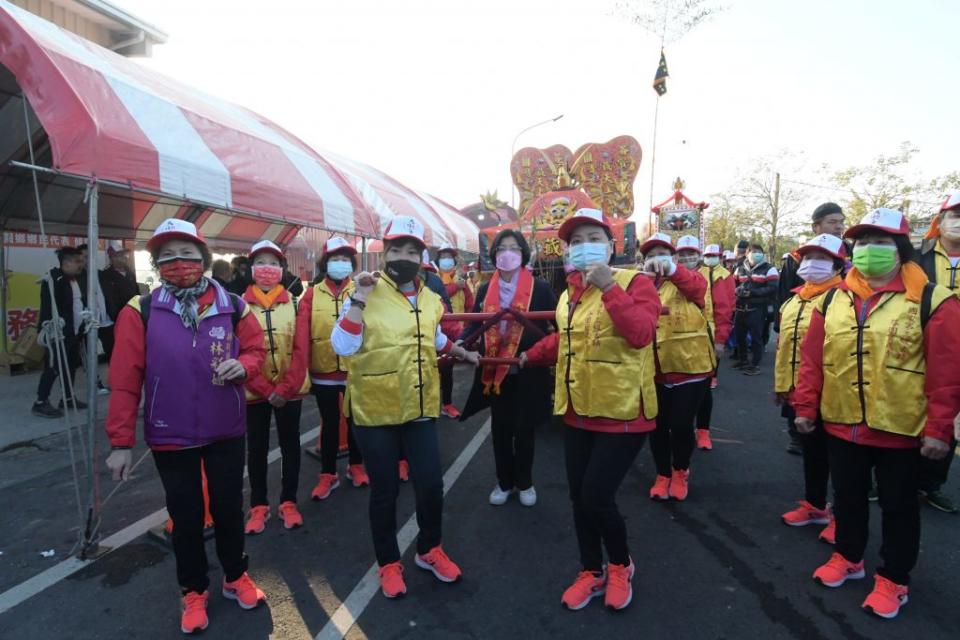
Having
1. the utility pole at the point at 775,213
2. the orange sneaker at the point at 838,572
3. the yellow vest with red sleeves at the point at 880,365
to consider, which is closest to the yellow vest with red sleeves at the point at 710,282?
the yellow vest with red sleeves at the point at 880,365

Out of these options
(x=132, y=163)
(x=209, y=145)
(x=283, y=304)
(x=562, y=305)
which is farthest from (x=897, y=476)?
(x=209, y=145)

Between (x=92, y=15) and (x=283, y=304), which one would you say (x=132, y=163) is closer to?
(x=283, y=304)

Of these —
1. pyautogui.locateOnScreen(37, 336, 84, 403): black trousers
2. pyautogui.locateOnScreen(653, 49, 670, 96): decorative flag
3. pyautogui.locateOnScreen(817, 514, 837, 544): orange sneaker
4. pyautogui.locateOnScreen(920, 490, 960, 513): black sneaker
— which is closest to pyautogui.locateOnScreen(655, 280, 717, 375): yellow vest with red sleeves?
pyautogui.locateOnScreen(817, 514, 837, 544): orange sneaker

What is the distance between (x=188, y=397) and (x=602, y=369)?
2.04 meters

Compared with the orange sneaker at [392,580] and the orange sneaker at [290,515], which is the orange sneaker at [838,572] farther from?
the orange sneaker at [290,515]

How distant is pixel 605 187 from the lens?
28.6ft

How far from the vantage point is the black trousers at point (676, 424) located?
12.9 feet

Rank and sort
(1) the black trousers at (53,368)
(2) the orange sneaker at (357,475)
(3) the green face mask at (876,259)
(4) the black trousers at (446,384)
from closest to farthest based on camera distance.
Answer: (3) the green face mask at (876,259) < (2) the orange sneaker at (357,475) < (4) the black trousers at (446,384) < (1) the black trousers at (53,368)

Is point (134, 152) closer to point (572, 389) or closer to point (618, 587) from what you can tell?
point (572, 389)

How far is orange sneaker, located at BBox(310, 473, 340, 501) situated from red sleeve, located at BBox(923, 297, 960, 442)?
12.4 ft

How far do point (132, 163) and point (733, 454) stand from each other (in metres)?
5.75

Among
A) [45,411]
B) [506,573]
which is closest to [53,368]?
[45,411]

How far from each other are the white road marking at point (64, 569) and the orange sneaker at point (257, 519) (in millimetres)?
679

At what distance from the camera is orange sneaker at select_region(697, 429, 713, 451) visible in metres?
5.09
